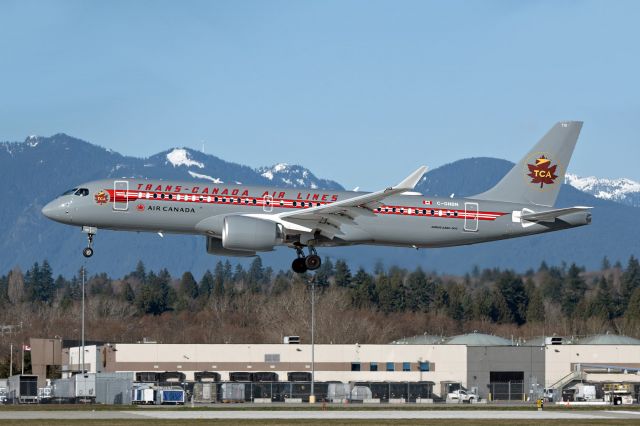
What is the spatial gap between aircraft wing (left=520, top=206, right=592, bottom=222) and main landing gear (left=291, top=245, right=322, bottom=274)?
11.1m

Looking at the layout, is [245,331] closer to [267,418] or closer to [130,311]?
[130,311]

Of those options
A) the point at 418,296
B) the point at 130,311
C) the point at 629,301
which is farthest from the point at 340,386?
the point at 130,311

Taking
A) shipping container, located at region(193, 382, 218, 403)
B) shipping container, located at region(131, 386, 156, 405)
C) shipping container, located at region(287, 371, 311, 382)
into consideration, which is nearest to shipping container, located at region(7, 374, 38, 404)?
shipping container, located at region(131, 386, 156, 405)

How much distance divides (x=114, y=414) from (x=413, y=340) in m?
66.3

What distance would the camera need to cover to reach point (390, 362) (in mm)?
117125

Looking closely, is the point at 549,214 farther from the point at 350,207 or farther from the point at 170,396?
the point at 170,396

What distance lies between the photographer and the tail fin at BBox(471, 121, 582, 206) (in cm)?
6806

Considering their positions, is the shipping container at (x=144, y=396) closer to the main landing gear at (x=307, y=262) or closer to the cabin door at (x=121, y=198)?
the main landing gear at (x=307, y=262)

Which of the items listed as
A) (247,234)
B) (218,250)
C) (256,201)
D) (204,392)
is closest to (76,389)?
(204,392)

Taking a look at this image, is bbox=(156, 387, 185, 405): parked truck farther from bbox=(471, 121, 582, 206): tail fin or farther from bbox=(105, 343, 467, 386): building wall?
bbox=(105, 343, 467, 386): building wall

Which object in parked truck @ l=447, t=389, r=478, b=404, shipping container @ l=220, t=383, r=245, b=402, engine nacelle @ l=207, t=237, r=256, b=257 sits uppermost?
engine nacelle @ l=207, t=237, r=256, b=257

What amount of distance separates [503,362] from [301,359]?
18.6 m

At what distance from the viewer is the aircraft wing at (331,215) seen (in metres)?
Result: 59.8

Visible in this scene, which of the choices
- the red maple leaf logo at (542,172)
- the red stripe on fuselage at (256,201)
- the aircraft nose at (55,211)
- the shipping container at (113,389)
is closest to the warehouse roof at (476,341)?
the shipping container at (113,389)
